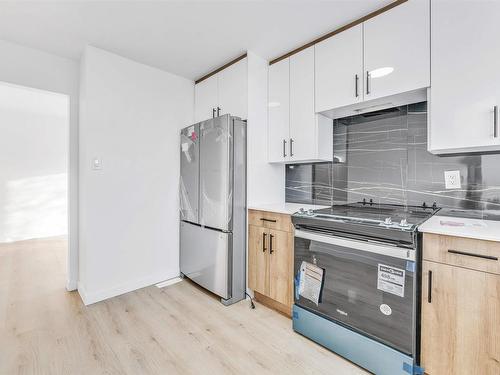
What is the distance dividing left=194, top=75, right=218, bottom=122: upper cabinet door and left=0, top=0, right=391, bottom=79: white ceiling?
35cm

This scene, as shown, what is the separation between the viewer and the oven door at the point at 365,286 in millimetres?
1412

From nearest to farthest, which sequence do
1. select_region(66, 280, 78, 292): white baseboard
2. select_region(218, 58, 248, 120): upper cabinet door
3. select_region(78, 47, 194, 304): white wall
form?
select_region(78, 47, 194, 304): white wall
select_region(218, 58, 248, 120): upper cabinet door
select_region(66, 280, 78, 292): white baseboard

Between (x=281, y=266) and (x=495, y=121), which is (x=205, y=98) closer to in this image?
(x=281, y=266)

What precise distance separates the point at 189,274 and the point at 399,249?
215 centimetres

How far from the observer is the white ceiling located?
186 cm

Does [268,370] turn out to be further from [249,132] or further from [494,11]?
[494,11]

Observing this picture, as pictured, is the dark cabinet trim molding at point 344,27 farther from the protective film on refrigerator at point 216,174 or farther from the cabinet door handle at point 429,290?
the cabinet door handle at point 429,290

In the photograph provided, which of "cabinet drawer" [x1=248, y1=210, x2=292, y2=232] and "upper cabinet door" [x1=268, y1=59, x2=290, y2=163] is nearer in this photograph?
"cabinet drawer" [x1=248, y1=210, x2=292, y2=232]

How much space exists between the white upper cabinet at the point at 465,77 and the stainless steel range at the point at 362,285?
0.56 m

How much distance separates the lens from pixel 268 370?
5.17 feet

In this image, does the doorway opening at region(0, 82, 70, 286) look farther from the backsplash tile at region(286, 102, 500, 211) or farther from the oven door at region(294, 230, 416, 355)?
the backsplash tile at region(286, 102, 500, 211)

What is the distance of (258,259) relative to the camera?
93.4 inches

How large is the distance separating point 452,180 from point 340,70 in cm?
116

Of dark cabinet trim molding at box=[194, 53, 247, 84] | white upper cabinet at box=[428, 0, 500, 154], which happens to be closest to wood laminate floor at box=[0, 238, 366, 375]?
white upper cabinet at box=[428, 0, 500, 154]
